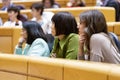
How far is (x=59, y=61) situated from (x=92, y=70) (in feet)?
1.79

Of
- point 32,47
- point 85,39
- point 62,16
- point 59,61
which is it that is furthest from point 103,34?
point 32,47

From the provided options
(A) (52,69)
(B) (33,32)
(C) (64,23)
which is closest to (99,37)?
(A) (52,69)

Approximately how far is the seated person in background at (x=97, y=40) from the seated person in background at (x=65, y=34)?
37 centimetres

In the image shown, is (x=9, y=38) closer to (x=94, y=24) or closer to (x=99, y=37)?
(x=94, y=24)

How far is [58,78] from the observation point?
3418 mm

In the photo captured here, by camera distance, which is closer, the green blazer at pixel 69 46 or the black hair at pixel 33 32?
the green blazer at pixel 69 46

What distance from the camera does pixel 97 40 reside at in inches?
133

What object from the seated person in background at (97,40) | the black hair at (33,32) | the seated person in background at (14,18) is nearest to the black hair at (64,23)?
the seated person in background at (97,40)

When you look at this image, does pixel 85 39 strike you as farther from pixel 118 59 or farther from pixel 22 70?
pixel 22 70

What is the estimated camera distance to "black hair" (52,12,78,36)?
4.25m

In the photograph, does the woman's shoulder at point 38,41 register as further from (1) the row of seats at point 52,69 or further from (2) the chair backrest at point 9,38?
(2) the chair backrest at point 9,38

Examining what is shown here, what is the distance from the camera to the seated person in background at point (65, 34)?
163 inches

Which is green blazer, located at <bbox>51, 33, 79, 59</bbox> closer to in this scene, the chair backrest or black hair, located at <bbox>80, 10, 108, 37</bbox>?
black hair, located at <bbox>80, 10, 108, 37</bbox>


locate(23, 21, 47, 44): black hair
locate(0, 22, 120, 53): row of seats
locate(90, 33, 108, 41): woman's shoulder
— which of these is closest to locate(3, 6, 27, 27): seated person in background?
locate(0, 22, 120, 53): row of seats
